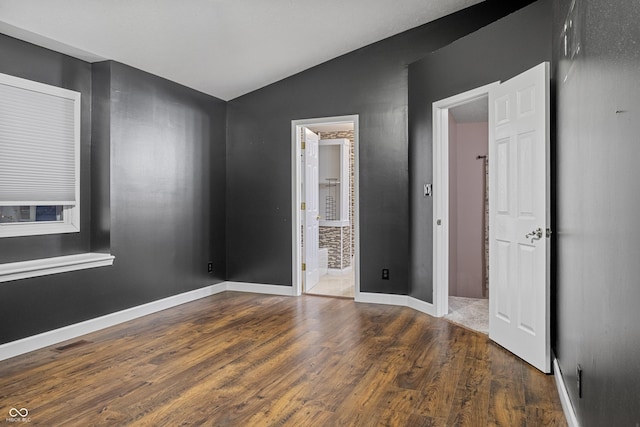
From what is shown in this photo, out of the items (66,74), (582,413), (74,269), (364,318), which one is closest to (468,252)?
(364,318)

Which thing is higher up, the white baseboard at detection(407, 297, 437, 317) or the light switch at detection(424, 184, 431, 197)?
the light switch at detection(424, 184, 431, 197)

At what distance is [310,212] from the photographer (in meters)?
6.14

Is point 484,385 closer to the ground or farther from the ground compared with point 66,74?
closer to the ground

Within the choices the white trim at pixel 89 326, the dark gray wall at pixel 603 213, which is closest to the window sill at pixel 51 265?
the white trim at pixel 89 326

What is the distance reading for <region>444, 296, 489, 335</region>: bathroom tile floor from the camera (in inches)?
170

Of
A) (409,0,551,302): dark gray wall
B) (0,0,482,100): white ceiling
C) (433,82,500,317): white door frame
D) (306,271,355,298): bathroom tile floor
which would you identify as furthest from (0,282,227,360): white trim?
(433,82,500,317): white door frame

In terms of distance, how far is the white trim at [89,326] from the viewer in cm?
352

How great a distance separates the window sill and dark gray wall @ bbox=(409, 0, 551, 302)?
3143mm

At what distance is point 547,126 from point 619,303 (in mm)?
1973

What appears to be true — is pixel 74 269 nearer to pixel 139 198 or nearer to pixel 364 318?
pixel 139 198

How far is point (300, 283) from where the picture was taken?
19.2 feet

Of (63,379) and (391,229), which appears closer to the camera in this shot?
(63,379)

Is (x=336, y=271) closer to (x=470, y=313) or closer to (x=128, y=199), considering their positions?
(x=470, y=313)

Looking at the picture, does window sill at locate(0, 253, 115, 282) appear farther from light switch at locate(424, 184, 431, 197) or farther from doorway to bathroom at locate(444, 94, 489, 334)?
doorway to bathroom at locate(444, 94, 489, 334)
